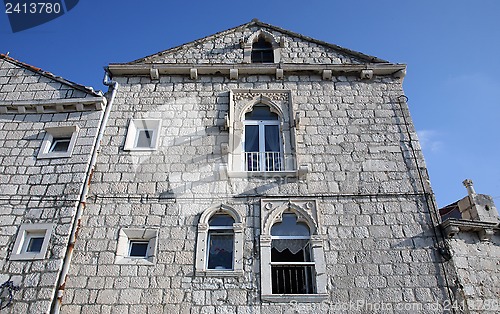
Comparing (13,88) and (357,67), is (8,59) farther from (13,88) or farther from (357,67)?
(357,67)

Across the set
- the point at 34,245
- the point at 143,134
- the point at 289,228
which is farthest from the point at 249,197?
the point at 34,245

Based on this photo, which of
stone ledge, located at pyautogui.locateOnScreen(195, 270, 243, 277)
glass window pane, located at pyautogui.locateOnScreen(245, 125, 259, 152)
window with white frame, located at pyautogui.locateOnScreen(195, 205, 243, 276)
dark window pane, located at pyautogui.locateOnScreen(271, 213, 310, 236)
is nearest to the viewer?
stone ledge, located at pyautogui.locateOnScreen(195, 270, 243, 277)

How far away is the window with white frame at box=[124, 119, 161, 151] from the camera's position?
9.73 meters

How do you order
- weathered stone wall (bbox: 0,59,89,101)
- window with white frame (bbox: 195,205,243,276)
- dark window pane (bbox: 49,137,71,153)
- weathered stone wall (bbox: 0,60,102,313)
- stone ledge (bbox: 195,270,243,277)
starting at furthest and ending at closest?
weathered stone wall (bbox: 0,59,89,101), dark window pane (bbox: 49,137,71,153), window with white frame (bbox: 195,205,243,276), stone ledge (bbox: 195,270,243,277), weathered stone wall (bbox: 0,60,102,313)

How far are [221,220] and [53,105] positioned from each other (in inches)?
196

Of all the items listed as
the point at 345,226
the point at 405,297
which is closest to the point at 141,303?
the point at 345,226

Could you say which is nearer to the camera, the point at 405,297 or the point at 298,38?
the point at 405,297

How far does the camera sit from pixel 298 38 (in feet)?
38.8

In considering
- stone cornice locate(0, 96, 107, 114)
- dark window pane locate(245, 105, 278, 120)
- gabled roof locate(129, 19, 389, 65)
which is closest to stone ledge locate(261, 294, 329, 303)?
dark window pane locate(245, 105, 278, 120)

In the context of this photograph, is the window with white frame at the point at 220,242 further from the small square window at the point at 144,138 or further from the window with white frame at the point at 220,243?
the small square window at the point at 144,138

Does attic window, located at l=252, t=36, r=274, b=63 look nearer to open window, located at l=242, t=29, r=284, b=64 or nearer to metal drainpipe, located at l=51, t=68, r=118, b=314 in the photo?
open window, located at l=242, t=29, r=284, b=64

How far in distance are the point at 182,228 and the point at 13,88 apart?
19.1 feet

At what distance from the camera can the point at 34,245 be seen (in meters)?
8.27

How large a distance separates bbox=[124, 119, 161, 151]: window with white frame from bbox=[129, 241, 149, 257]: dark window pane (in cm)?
218
